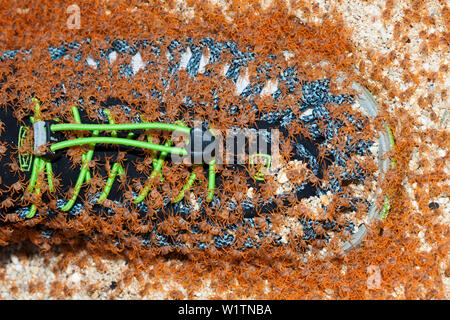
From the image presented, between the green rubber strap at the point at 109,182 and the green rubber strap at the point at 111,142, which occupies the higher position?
the green rubber strap at the point at 111,142

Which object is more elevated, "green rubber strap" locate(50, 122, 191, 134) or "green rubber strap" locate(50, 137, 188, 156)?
"green rubber strap" locate(50, 122, 191, 134)

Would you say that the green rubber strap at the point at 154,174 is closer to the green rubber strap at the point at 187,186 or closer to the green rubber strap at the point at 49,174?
the green rubber strap at the point at 187,186

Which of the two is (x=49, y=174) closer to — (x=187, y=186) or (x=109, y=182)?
(x=109, y=182)

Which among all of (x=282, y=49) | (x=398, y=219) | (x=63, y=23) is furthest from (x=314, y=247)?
(x=63, y=23)

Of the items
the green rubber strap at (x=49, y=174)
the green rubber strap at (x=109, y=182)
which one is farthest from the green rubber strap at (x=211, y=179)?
A: the green rubber strap at (x=49, y=174)

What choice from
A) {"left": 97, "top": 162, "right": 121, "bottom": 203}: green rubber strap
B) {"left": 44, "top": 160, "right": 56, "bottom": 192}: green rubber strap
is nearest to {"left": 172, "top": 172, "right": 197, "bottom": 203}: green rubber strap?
{"left": 97, "top": 162, "right": 121, "bottom": 203}: green rubber strap

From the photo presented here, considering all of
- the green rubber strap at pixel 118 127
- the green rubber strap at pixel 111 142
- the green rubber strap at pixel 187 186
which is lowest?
the green rubber strap at pixel 187 186

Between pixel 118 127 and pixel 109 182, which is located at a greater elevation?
pixel 118 127

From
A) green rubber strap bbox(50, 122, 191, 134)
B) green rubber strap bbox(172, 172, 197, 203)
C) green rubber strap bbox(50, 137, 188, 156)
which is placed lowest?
green rubber strap bbox(172, 172, 197, 203)

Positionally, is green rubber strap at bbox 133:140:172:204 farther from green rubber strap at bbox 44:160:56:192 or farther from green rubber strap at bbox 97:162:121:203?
green rubber strap at bbox 44:160:56:192

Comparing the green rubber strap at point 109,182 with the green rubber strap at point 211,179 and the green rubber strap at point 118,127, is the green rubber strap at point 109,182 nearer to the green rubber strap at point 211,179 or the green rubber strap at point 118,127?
the green rubber strap at point 118,127

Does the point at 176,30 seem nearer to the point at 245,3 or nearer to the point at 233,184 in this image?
the point at 245,3

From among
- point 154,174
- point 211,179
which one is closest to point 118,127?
point 154,174

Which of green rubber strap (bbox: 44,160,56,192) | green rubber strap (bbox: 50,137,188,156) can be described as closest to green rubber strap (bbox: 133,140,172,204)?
green rubber strap (bbox: 50,137,188,156)
